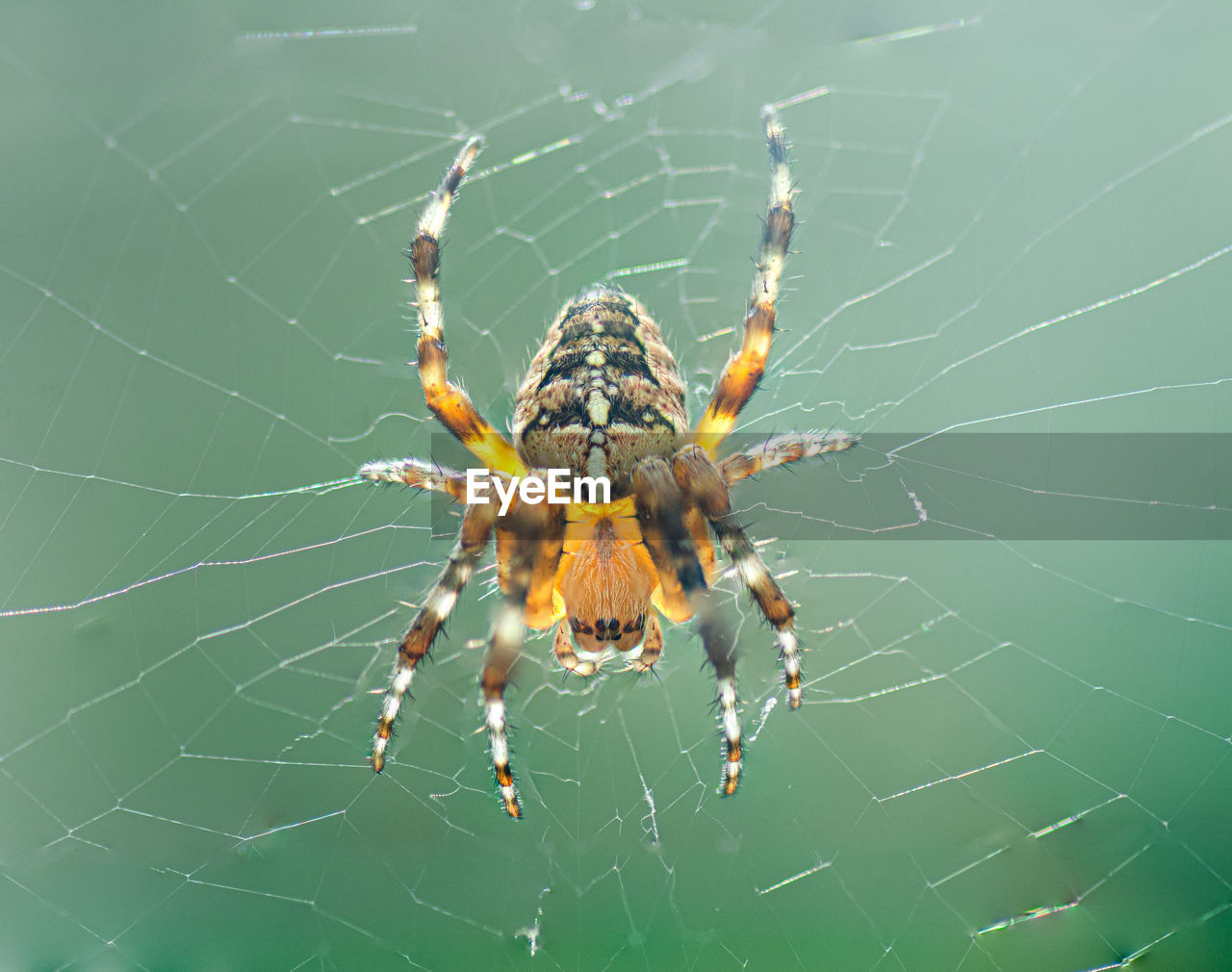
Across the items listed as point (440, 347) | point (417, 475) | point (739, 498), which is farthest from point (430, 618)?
point (739, 498)

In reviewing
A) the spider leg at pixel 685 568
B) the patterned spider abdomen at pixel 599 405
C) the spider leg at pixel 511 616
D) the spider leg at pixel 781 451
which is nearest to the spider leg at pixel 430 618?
the spider leg at pixel 511 616

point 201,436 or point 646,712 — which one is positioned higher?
point 201,436

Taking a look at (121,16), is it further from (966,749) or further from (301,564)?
(966,749)

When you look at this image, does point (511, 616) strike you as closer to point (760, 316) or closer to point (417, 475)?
point (417, 475)

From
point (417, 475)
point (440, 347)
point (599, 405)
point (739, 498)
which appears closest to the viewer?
point (599, 405)

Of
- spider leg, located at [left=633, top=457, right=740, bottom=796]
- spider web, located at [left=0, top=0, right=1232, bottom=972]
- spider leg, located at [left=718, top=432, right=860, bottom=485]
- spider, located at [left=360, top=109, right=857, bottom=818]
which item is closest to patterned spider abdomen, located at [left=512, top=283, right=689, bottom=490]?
spider, located at [left=360, top=109, right=857, bottom=818]

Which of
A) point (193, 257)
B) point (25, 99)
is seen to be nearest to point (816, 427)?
point (193, 257)

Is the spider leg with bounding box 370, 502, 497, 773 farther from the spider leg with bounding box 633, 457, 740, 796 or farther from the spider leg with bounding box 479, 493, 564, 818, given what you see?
the spider leg with bounding box 633, 457, 740, 796
